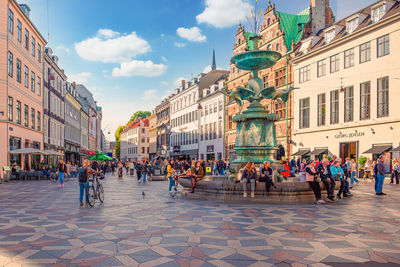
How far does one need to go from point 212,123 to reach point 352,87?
26.8 m

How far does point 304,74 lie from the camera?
36719 millimetres

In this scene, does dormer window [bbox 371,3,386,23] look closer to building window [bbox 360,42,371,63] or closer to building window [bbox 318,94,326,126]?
building window [bbox 360,42,371,63]

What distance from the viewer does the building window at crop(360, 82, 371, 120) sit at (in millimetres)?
29406

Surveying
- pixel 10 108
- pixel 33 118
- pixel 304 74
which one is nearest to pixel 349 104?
pixel 304 74

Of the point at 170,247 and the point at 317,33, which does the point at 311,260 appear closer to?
the point at 170,247

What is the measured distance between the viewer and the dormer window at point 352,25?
31.3m

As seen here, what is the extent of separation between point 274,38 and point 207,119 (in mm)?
19785

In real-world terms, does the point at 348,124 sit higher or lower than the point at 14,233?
higher

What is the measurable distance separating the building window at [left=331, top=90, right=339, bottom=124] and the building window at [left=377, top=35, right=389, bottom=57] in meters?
5.59

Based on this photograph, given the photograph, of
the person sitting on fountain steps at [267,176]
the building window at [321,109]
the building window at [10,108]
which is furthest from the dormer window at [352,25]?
the building window at [10,108]

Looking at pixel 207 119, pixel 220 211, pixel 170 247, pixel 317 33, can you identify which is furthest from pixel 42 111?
pixel 170 247

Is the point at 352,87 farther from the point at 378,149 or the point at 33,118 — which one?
the point at 33,118

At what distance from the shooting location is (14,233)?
24.7 ft

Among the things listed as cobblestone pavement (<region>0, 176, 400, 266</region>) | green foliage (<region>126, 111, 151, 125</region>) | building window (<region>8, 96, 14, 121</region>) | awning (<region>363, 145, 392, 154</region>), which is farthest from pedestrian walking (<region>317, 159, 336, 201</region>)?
green foliage (<region>126, 111, 151, 125</region>)
